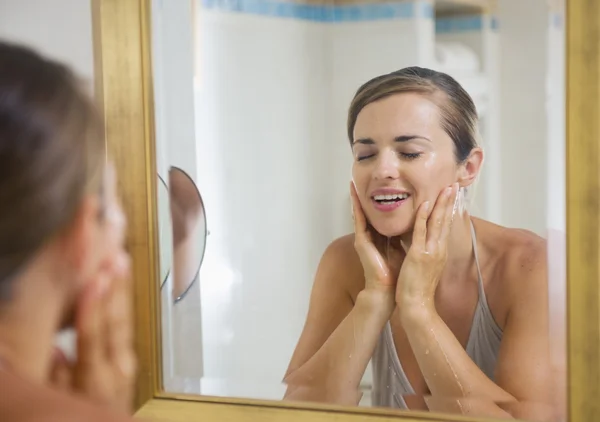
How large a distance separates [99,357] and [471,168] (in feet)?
1.29

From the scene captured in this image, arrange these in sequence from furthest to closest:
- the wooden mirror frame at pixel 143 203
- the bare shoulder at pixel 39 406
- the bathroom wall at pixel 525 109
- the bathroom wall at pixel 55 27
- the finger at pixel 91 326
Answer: the bathroom wall at pixel 55 27 → the wooden mirror frame at pixel 143 203 → the bathroom wall at pixel 525 109 → the finger at pixel 91 326 → the bare shoulder at pixel 39 406

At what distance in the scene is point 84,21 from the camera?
3.11 feet

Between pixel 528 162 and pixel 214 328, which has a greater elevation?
pixel 528 162

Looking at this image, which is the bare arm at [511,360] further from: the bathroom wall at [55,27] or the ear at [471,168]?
Result: the bathroom wall at [55,27]

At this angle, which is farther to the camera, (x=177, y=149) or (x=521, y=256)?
(x=177, y=149)

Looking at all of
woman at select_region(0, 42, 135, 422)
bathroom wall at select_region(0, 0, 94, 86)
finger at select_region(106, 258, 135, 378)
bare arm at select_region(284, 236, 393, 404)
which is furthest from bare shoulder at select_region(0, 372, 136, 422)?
bathroom wall at select_region(0, 0, 94, 86)

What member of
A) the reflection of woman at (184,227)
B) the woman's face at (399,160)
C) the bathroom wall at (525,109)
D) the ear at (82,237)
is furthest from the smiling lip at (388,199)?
the ear at (82,237)

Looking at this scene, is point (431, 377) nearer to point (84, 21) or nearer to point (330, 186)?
point (330, 186)

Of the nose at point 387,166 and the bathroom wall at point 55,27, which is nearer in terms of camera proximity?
the nose at point 387,166

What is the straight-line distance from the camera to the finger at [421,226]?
2.55 feet

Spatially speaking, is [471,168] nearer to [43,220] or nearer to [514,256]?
[514,256]

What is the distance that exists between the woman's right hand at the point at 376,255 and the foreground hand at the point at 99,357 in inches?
9.9

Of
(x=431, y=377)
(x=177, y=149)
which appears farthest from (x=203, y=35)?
(x=431, y=377)

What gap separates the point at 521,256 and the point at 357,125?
0.21 meters
